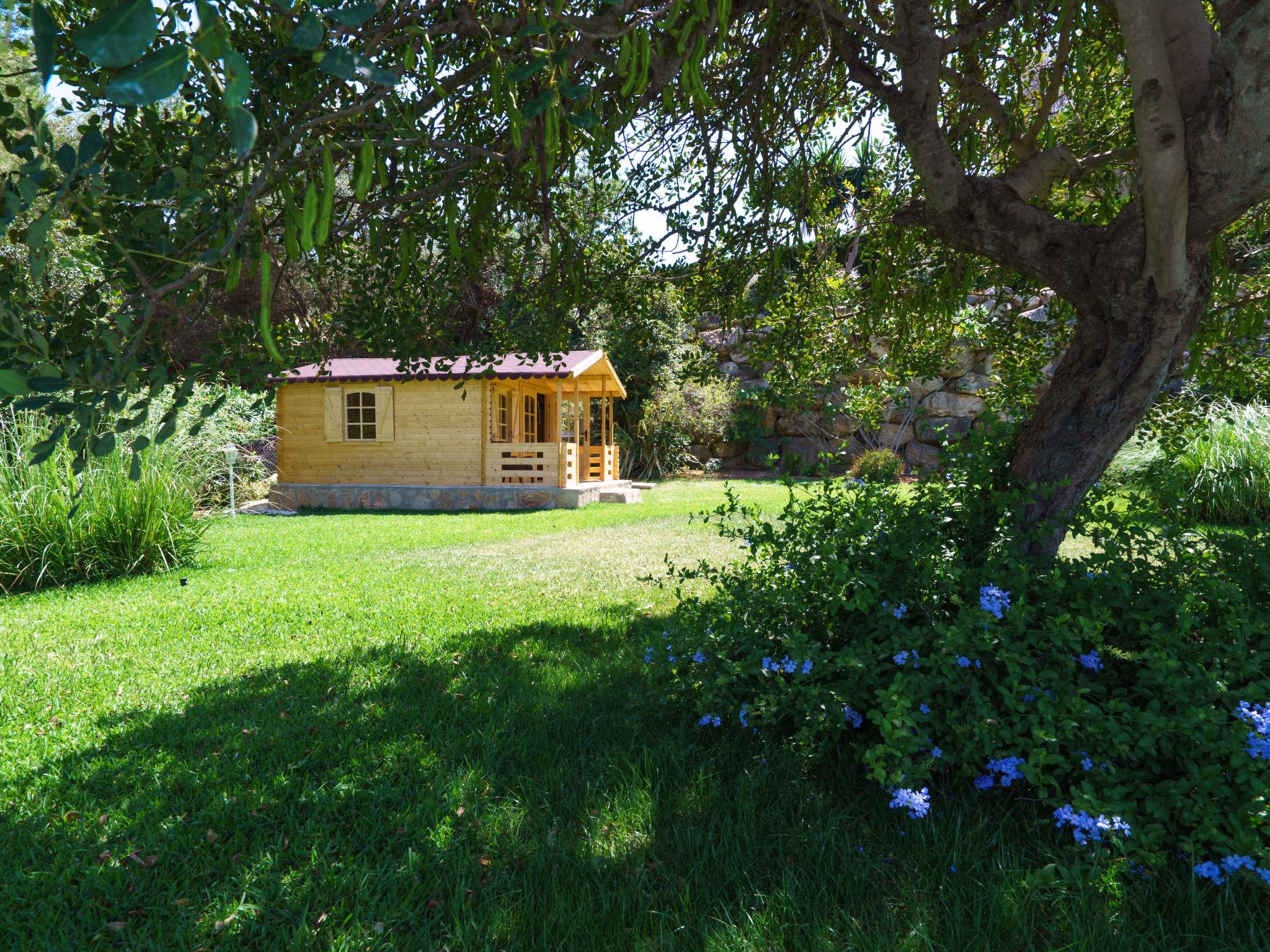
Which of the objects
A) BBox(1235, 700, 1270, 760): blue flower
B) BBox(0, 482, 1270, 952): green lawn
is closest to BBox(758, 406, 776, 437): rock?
BBox(0, 482, 1270, 952): green lawn

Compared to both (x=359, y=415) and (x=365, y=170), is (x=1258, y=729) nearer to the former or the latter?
(x=365, y=170)

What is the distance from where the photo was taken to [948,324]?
462 centimetres

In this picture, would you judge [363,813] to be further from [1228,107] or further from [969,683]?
[1228,107]

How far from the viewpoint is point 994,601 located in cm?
241

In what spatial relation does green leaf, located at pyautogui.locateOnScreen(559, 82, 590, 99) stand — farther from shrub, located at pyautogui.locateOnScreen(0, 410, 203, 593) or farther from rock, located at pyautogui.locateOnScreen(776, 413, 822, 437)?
rock, located at pyautogui.locateOnScreen(776, 413, 822, 437)

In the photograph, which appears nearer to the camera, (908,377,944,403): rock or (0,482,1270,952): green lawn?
(0,482,1270,952): green lawn

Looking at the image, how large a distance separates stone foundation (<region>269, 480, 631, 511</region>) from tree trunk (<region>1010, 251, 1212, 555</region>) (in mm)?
10881

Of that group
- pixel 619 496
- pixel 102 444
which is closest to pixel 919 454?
pixel 619 496

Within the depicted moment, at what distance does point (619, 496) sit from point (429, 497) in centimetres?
377

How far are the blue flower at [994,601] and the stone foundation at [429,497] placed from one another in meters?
11.3

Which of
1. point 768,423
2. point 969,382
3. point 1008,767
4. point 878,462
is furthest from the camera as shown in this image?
point 768,423

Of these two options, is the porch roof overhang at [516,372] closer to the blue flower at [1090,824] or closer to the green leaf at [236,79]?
the blue flower at [1090,824]

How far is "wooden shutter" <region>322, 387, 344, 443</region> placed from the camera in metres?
14.7

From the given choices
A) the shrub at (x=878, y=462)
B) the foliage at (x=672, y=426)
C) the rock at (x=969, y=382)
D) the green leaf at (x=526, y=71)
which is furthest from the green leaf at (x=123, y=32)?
the foliage at (x=672, y=426)
